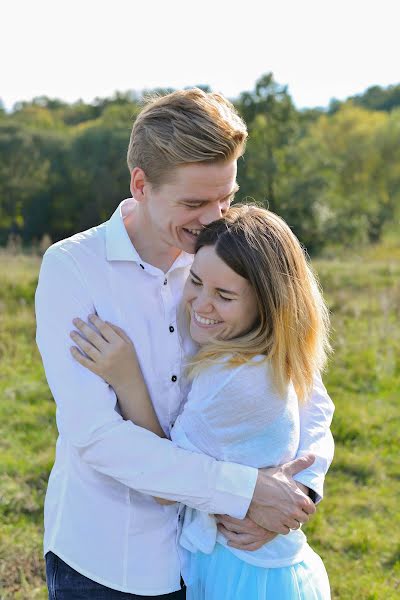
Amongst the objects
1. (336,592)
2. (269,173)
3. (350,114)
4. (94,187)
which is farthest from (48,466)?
(350,114)

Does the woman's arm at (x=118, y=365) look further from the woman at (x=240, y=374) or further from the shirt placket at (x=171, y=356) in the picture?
the shirt placket at (x=171, y=356)

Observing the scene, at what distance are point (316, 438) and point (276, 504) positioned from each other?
0.35 m

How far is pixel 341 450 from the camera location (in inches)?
218

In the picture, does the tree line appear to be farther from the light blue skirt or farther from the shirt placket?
the light blue skirt

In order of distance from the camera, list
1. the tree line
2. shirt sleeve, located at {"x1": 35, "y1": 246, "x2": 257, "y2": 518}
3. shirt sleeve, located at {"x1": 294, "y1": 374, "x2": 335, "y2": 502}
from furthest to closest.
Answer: the tree line → shirt sleeve, located at {"x1": 294, "y1": 374, "x2": 335, "y2": 502} → shirt sleeve, located at {"x1": 35, "y1": 246, "x2": 257, "y2": 518}

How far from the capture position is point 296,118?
29.9 m

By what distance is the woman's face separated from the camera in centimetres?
214

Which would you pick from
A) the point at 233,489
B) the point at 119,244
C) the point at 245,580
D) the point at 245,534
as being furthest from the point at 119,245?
the point at 245,580

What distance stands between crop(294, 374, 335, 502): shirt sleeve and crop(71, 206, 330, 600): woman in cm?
9

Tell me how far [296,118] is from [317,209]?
387cm

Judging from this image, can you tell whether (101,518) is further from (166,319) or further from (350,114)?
(350,114)

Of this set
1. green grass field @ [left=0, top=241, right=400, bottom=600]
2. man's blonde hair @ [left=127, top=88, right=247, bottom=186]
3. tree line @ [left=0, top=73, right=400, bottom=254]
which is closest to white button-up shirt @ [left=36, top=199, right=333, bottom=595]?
man's blonde hair @ [left=127, top=88, right=247, bottom=186]

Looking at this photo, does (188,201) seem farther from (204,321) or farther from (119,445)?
(119,445)

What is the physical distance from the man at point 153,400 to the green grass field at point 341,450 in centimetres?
168
